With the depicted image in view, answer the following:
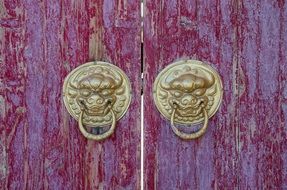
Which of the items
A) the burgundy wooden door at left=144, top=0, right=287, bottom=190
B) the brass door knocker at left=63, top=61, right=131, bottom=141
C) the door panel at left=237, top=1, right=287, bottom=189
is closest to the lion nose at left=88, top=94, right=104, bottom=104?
the brass door knocker at left=63, top=61, right=131, bottom=141

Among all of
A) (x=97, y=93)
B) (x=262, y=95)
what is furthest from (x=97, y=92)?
(x=262, y=95)

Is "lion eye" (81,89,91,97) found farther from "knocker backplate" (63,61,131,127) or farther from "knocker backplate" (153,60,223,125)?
"knocker backplate" (153,60,223,125)

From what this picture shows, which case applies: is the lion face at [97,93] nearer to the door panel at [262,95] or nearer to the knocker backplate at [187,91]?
the knocker backplate at [187,91]

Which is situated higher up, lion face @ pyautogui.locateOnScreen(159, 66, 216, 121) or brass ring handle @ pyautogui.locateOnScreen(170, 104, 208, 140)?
lion face @ pyautogui.locateOnScreen(159, 66, 216, 121)

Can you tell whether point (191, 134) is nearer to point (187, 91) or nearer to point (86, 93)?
point (187, 91)

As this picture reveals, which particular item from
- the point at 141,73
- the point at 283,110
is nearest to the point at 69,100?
the point at 141,73

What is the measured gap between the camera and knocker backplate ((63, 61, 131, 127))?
1022 mm

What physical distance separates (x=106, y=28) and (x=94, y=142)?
0.24 meters

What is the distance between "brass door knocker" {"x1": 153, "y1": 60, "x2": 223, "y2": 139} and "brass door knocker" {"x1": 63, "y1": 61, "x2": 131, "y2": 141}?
0.25 ft

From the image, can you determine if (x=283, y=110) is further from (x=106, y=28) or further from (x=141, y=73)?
(x=106, y=28)

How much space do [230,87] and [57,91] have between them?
36cm

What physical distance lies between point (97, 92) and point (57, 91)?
0.10 meters

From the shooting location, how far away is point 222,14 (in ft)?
3.43

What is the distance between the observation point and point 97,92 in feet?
3.36
